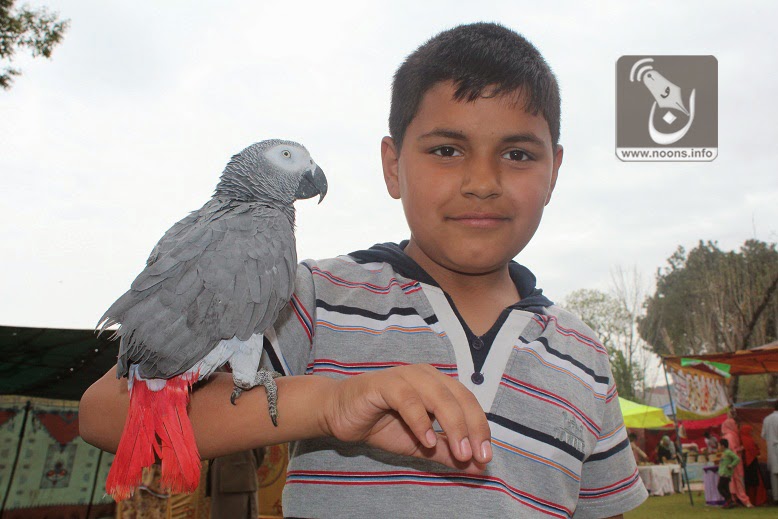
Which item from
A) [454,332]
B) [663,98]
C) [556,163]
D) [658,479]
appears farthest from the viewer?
[658,479]

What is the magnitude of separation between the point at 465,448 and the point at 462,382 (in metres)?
0.48

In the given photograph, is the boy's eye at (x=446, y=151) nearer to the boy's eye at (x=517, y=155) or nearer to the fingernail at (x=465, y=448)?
the boy's eye at (x=517, y=155)

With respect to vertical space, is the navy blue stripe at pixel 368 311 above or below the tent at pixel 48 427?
above

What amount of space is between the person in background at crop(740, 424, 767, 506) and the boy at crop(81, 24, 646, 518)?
321 inches

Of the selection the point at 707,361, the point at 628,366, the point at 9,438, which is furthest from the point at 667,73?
the point at 628,366

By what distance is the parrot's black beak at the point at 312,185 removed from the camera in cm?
121

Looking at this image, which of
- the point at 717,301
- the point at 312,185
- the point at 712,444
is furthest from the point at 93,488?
the point at 717,301

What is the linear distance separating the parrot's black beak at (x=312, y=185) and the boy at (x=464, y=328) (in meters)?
0.15

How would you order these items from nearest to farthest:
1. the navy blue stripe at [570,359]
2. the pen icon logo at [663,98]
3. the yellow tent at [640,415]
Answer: the navy blue stripe at [570,359], the pen icon logo at [663,98], the yellow tent at [640,415]

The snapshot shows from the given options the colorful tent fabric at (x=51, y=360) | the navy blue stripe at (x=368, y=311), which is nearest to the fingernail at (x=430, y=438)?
the navy blue stripe at (x=368, y=311)

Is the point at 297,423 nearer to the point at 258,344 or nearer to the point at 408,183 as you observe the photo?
the point at 258,344

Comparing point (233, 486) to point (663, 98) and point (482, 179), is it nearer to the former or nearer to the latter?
point (482, 179)

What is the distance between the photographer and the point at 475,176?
1.04m

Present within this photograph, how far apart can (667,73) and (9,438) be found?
679 centimetres
